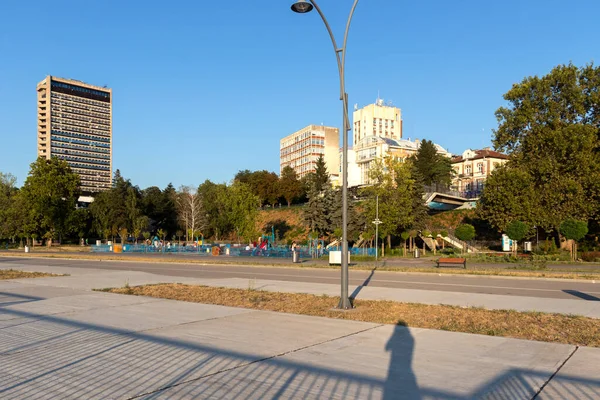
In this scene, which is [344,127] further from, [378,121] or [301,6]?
[378,121]

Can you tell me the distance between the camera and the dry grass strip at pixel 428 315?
9281 mm

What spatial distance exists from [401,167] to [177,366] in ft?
141

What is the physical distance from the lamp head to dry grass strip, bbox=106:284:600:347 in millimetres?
7319

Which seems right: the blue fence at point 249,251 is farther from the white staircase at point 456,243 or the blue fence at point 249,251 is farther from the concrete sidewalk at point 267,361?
the concrete sidewalk at point 267,361

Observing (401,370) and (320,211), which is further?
(320,211)

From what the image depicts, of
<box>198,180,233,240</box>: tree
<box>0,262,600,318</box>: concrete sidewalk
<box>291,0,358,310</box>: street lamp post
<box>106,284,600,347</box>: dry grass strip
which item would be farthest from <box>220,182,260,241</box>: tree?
<box>291,0,358,310</box>: street lamp post

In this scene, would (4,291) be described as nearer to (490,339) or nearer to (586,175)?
(490,339)

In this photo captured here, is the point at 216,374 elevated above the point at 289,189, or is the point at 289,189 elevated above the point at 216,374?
the point at 289,189

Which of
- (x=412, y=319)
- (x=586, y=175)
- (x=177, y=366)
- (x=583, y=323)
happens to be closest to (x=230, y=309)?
(x=412, y=319)

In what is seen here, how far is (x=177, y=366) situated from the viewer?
6879mm

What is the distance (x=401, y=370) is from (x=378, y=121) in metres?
154

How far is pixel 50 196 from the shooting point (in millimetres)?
75500

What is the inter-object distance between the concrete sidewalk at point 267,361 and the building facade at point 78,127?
→ 561 ft

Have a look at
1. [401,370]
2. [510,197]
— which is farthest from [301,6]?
[510,197]
